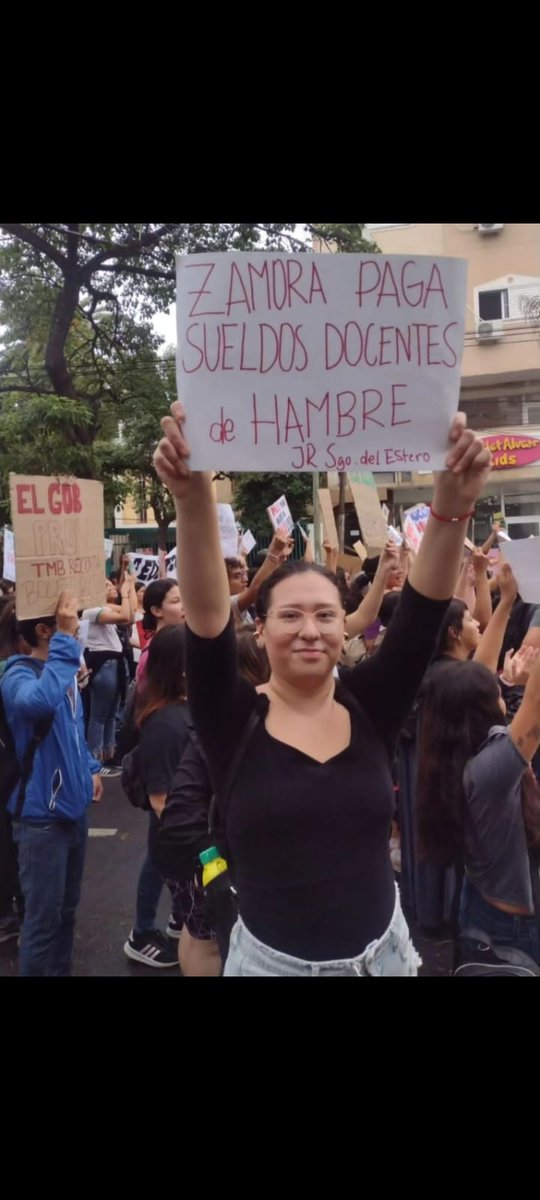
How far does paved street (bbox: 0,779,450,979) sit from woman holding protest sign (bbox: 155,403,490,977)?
1.33 meters

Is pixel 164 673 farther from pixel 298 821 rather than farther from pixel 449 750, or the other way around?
pixel 298 821

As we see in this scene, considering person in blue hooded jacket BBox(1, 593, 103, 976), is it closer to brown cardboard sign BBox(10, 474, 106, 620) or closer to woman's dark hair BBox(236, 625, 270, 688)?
brown cardboard sign BBox(10, 474, 106, 620)

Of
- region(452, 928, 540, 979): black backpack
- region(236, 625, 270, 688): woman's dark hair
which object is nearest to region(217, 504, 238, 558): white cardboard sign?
region(236, 625, 270, 688): woman's dark hair

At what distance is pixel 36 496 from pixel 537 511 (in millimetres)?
21607

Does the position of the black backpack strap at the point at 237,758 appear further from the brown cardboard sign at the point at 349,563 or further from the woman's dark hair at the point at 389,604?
the brown cardboard sign at the point at 349,563

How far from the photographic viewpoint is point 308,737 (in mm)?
1765

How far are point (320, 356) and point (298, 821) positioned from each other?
0.94 m

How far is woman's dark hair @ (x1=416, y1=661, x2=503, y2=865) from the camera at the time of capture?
253cm

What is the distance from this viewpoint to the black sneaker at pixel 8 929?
399 centimetres

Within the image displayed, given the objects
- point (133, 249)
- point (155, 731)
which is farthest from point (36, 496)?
point (133, 249)

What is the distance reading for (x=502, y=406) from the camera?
2312cm

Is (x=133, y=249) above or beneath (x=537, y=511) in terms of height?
above

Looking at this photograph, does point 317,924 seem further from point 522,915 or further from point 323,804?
point 522,915

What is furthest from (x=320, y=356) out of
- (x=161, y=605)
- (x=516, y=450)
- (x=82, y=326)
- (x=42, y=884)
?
(x=516, y=450)
